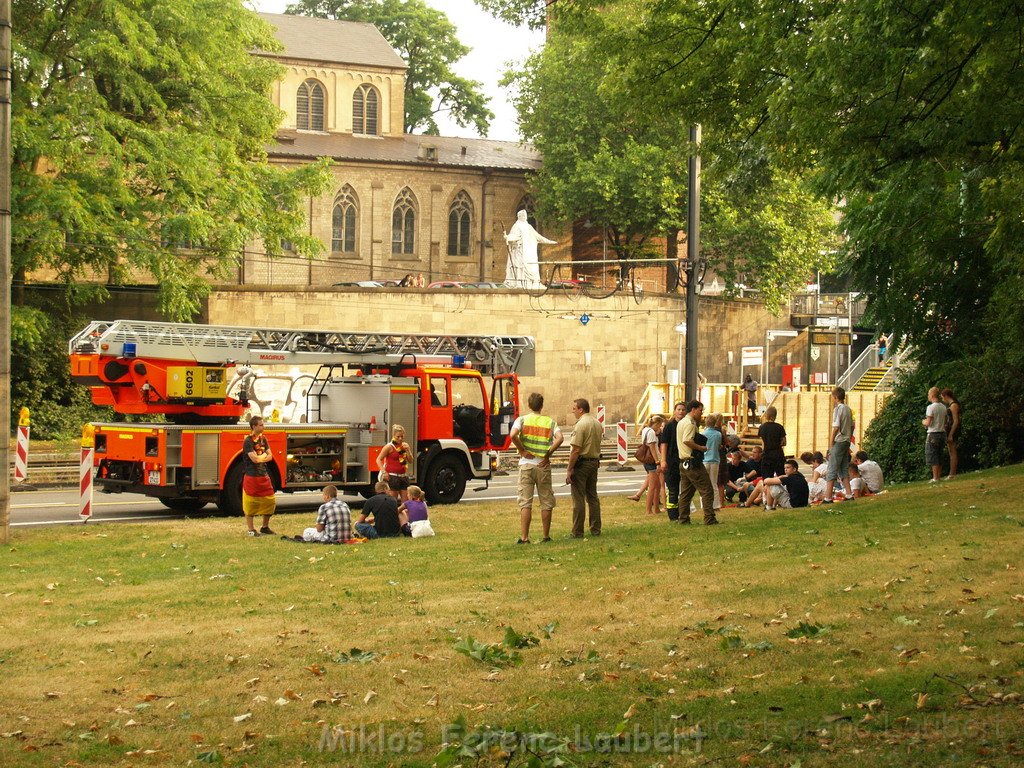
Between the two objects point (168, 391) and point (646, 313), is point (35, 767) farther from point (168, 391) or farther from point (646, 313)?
point (646, 313)

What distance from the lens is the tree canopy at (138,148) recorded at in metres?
35.1

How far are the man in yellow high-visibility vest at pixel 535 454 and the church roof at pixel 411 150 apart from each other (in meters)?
53.3

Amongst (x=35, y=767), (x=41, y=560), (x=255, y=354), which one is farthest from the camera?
(x=255, y=354)

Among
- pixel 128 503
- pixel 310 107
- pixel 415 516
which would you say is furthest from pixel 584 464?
pixel 310 107

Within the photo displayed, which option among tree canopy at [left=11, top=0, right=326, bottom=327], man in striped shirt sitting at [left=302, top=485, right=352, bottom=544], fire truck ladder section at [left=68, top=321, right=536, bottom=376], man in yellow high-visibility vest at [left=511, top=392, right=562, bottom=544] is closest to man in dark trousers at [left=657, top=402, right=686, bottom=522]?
man in yellow high-visibility vest at [left=511, top=392, right=562, bottom=544]

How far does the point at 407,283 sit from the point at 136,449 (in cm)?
3785

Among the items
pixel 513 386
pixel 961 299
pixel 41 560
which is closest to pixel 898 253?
pixel 961 299

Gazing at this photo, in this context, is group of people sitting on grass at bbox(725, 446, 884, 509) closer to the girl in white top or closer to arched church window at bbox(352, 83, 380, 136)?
the girl in white top

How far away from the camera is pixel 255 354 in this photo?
76.7 ft

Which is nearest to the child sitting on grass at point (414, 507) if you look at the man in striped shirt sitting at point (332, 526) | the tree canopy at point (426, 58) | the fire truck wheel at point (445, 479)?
the man in striped shirt sitting at point (332, 526)

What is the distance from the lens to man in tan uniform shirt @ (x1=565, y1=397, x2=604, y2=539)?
15664mm

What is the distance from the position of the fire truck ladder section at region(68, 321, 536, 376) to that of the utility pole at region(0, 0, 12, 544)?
5.23 m

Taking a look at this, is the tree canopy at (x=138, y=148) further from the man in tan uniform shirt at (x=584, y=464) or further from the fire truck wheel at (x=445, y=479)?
the man in tan uniform shirt at (x=584, y=464)

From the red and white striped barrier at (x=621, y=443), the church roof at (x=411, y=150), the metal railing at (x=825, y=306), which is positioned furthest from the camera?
the church roof at (x=411, y=150)
